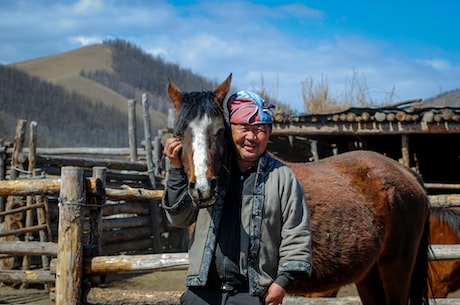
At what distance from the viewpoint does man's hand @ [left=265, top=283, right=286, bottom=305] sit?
2.24 metres

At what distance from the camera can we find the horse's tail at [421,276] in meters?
4.23

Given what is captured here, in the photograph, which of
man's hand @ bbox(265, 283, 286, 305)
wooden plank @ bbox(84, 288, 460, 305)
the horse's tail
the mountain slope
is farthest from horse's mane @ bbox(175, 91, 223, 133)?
Answer: the mountain slope

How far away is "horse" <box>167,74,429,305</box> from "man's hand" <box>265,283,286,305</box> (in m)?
0.92

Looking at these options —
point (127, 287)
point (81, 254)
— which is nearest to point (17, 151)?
point (127, 287)

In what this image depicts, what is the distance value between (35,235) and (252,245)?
23.2 ft

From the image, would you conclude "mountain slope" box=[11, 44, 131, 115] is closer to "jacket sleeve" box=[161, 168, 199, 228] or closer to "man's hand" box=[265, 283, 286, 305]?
"jacket sleeve" box=[161, 168, 199, 228]

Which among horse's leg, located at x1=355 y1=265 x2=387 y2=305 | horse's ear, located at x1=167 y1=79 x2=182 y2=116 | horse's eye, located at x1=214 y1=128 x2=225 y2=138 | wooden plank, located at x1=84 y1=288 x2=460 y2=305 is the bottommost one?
horse's leg, located at x1=355 y1=265 x2=387 y2=305

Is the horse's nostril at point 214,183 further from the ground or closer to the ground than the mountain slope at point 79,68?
closer to the ground

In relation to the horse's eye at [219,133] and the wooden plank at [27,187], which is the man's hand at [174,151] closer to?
the horse's eye at [219,133]

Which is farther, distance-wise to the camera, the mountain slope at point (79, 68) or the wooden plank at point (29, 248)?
the mountain slope at point (79, 68)

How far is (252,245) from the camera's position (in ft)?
7.43

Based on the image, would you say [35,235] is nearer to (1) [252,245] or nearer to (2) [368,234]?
(2) [368,234]

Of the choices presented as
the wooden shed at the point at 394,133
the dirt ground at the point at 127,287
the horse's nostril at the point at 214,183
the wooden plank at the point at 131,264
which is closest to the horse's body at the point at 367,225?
the wooden plank at the point at 131,264

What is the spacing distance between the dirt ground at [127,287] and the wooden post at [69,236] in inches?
150
